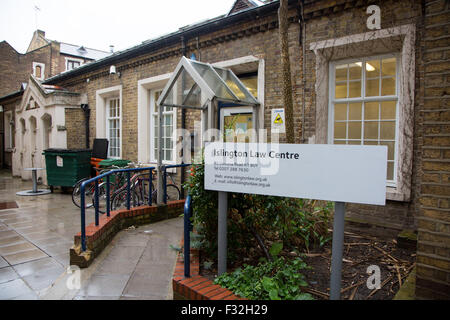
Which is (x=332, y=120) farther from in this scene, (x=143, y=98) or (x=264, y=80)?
(x=143, y=98)

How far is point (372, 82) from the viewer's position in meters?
5.46

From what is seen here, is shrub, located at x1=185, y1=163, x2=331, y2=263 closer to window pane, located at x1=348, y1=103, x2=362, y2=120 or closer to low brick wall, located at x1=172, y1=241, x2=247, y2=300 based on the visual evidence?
low brick wall, located at x1=172, y1=241, x2=247, y2=300

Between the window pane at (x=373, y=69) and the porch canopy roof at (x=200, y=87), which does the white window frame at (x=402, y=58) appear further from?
the porch canopy roof at (x=200, y=87)

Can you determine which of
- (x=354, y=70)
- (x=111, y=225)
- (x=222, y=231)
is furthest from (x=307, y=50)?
(x=111, y=225)

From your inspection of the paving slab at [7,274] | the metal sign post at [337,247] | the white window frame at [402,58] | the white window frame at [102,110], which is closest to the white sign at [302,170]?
the metal sign post at [337,247]

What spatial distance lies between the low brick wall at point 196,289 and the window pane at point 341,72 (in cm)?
439

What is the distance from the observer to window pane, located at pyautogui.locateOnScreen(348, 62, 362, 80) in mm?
5605

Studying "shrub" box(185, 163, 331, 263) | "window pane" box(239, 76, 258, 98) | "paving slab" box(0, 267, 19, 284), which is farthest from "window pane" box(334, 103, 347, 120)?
"paving slab" box(0, 267, 19, 284)

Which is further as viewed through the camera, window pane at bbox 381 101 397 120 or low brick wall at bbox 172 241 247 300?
window pane at bbox 381 101 397 120

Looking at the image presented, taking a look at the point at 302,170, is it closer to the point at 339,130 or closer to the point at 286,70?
the point at 286,70

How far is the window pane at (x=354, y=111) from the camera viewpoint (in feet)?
18.5

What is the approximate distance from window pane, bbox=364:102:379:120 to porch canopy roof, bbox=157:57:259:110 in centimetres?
204

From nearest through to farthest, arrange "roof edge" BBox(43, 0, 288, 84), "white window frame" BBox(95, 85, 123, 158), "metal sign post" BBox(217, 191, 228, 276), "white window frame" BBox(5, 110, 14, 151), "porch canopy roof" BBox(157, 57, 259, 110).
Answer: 1. "metal sign post" BBox(217, 191, 228, 276)
2. "porch canopy roof" BBox(157, 57, 259, 110)
3. "roof edge" BBox(43, 0, 288, 84)
4. "white window frame" BBox(95, 85, 123, 158)
5. "white window frame" BBox(5, 110, 14, 151)
